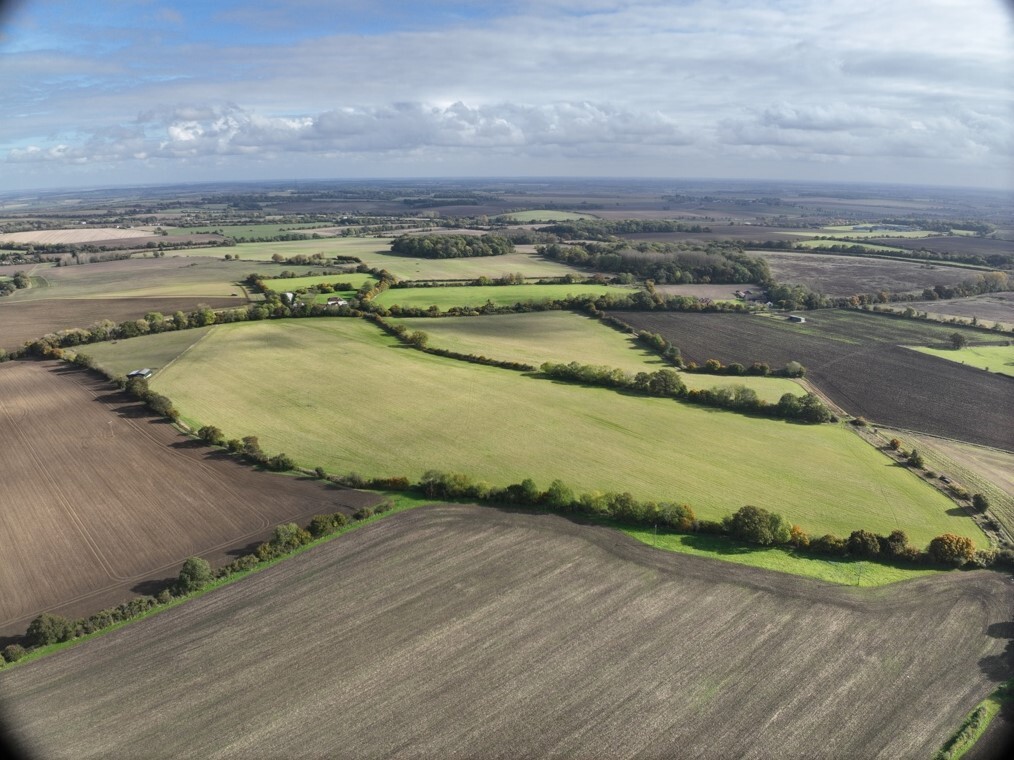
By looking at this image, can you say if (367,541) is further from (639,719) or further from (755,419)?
(755,419)

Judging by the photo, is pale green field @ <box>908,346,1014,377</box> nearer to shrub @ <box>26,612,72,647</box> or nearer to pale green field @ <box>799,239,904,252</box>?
shrub @ <box>26,612,72,647</box>

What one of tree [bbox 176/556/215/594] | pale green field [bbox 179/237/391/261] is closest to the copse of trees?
pale green field [bbox 179/237/391/261]

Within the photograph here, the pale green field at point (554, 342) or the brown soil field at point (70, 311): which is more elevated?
the brown soil field at point (70, 311)

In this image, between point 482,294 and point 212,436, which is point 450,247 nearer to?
point 482,294

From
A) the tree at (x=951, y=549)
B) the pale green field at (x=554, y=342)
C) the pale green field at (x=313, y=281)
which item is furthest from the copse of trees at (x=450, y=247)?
the tree at (x=951, y=549)

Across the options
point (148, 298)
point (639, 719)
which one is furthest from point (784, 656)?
point (148, 298)

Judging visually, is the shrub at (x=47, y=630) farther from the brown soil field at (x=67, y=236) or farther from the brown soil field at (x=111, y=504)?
the brown soil field at (x=67, y=236)
